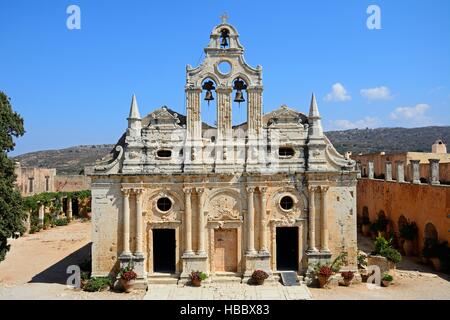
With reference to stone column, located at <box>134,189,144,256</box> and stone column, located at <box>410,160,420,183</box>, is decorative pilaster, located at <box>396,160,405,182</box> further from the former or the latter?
stone column, located at <box>134,189,144,256</box>

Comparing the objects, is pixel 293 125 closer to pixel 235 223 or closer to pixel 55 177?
pixel 235 223

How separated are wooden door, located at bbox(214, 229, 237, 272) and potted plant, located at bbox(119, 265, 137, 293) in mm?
4003

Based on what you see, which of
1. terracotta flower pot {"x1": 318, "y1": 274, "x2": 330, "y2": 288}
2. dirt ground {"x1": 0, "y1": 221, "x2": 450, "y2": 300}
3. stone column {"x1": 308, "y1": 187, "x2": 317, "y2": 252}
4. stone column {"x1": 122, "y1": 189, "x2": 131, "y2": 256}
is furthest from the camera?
stone column {"x1": 308, "y1": 187, "x2": 317, "y2": 252}

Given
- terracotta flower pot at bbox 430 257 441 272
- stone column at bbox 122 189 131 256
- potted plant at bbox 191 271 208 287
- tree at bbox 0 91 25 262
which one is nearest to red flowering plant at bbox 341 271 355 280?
terracotta flower pot at bbox 430 257 441 272

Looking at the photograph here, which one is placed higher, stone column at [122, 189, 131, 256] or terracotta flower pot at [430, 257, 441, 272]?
stone column at [122, 189, 131, 256]

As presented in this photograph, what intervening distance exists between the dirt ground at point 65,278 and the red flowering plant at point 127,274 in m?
0.71

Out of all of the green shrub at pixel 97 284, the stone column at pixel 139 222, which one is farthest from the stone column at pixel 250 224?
the green shrub at pixel 97 284

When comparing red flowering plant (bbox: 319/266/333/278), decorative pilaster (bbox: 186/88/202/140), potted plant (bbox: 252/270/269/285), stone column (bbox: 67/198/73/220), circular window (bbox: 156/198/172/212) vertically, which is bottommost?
potted plant (bbox: 252/270/269/285)

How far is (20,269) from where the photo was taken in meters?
25.2

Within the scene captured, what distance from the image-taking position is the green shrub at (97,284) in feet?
66.1

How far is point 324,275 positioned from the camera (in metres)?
20.2

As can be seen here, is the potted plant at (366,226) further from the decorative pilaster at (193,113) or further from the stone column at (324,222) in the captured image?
the decorative pilaster at (193,113)

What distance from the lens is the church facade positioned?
21.0 m

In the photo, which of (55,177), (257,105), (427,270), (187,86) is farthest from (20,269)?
(55,177)
